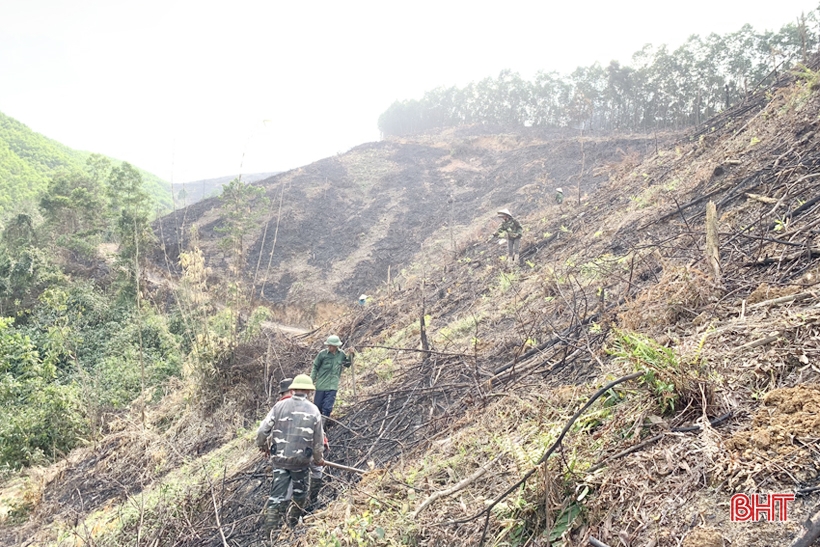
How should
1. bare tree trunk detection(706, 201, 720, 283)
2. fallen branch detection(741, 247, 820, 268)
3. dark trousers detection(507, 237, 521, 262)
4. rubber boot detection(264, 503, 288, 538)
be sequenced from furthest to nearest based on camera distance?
dark trousers detection(507, 237, 521, 262), rubber boot detection(264, 503, 288, 538), bare tree trunk detection(706, 201, 720, 283), fallen branch detection(741, 247, 820, 268)

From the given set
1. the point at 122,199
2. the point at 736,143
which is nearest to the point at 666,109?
the point at 736,143

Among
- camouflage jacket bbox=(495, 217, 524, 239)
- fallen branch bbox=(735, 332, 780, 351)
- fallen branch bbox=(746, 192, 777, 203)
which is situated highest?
fallen branch bbox=(746, 192, 777, 203)

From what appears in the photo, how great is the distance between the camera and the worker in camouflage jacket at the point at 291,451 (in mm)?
3701

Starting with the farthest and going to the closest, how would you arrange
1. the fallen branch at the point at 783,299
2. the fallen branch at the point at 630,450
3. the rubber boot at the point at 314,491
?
the rubber boot at the point at 314,491, the fallen branch at the point at 783,299, the fallen branch at the point at 630,450

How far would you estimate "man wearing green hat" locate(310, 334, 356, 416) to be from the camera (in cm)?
522

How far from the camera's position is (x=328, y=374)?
17.2ft

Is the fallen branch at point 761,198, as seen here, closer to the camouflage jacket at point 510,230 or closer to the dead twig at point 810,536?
the dead twig at point 810,536

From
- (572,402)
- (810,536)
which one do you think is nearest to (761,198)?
(572,402)

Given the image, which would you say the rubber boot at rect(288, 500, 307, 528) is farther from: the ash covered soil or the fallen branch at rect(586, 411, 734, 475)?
the ash covered soil

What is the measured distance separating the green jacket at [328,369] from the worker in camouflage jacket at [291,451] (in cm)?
129

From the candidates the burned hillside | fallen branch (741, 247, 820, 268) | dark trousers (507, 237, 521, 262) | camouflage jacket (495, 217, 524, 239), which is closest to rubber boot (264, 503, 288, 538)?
the burned hillside

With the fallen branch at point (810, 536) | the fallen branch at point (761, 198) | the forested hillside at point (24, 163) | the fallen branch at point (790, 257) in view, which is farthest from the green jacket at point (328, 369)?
the forested hillside at point (24, 163)

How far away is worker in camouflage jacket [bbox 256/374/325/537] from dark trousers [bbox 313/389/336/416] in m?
1.31

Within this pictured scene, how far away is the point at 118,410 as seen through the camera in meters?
8.68
